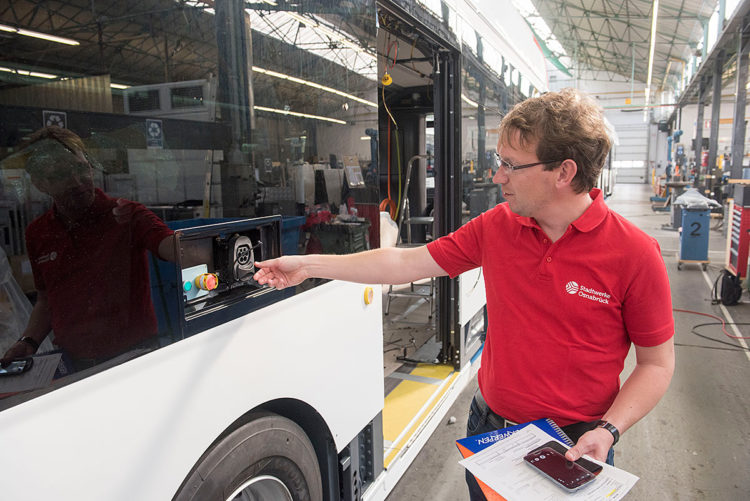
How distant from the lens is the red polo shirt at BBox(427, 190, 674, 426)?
50.4 inches

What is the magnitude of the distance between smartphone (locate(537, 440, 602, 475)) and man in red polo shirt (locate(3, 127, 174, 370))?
95cm

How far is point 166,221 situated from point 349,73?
97 cm

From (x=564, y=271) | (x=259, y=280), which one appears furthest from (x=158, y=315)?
(x=564, y=271)

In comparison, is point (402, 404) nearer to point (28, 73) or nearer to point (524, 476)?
point (524, 476)

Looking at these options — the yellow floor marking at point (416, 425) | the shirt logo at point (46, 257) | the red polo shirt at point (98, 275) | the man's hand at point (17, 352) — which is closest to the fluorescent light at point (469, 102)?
the yellow floor marking at point (416, 425)

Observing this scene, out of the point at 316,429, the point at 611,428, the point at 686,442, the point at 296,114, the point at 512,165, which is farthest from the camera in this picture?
the point at 686,442

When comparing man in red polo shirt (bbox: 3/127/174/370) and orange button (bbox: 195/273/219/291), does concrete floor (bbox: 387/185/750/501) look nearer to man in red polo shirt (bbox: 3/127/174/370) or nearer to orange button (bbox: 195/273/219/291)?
orange button (bbox: 195/273/219/291)

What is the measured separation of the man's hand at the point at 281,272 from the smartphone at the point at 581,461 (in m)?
0.77

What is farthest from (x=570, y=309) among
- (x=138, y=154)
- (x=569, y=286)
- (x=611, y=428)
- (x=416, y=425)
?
(x=416, y=425)

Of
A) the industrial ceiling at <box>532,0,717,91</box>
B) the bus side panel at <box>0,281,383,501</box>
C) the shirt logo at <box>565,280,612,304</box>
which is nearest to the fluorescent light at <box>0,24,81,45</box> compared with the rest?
the bus side panel at <box>0,281,383,501</box>

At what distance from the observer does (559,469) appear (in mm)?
1153

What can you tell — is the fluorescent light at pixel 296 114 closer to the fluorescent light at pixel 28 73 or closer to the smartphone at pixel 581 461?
the fluorescent light at pixel 28 73

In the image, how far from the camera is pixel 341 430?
178 cm

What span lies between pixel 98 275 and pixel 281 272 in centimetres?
55
